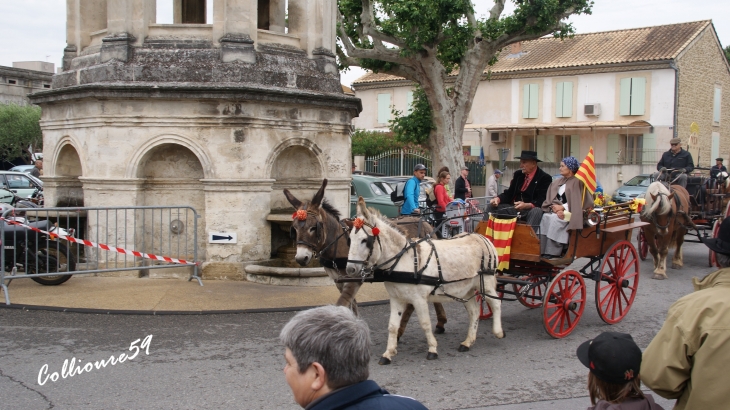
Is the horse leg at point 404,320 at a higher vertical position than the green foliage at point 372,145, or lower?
lower

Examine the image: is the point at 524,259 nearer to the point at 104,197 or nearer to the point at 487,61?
the point at 104,197

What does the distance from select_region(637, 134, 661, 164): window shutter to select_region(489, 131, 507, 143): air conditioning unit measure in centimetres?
784

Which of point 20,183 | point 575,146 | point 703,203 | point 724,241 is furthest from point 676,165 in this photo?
point 575,146

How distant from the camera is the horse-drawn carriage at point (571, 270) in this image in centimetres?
802

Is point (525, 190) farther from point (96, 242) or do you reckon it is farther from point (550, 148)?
point (550, 148)

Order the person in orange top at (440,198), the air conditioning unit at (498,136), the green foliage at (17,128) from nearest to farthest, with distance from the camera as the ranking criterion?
the person in orange top at (440,198)
the air conditioning unit at (498,136)
the green foliage at (17,128)

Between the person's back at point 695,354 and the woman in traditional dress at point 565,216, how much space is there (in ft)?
16.1

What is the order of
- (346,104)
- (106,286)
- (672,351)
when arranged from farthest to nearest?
(346,104) < (106,286) < (672,351)

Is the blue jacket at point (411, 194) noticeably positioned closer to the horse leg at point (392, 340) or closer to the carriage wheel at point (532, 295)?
the carriage wheel at point (532, 295)

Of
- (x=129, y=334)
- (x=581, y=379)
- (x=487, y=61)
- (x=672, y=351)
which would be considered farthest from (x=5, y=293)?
(x=487, y=61)

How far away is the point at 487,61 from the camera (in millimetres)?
22281

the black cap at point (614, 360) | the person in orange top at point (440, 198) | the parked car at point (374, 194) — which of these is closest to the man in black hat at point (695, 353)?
the black cap at point (614, 360)

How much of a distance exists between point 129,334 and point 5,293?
2322 mm

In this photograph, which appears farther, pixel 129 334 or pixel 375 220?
pixel 129 334
